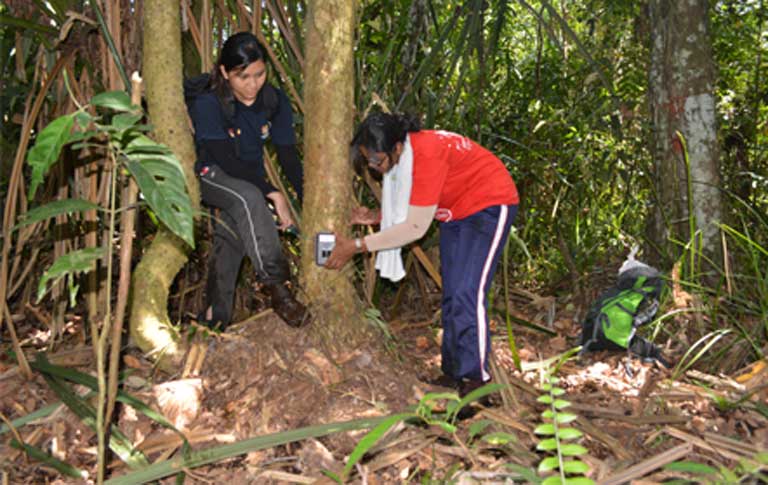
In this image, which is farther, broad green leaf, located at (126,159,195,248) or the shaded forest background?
the shaded forest background

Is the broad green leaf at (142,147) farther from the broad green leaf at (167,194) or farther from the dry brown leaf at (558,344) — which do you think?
the dry brown leaf at (558,344)

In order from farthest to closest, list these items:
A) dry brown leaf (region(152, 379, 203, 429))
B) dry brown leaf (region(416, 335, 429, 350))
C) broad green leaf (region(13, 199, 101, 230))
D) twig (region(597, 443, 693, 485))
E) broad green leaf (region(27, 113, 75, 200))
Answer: dry brown leaf (region(416, 335, 429, 350))
dry brown leaf (region(152, 379, 203, 429))
twig (region(597, 443, 693, 485))
broad green leaf (region(13, 199, 101, 230))
broad green leaf (region(27, 113, 75, 200))

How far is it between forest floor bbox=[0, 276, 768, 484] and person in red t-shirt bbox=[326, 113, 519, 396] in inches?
6.6

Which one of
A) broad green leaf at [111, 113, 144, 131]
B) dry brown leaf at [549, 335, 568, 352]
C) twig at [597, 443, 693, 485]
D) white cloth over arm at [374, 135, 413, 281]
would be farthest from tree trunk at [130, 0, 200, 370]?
dry brown leaf at [549, 335, 568, 352]

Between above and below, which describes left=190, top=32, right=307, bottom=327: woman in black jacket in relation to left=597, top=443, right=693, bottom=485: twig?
above

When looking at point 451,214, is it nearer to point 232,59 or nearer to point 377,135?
point 377,135

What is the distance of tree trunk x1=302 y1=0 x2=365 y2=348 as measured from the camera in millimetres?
2475

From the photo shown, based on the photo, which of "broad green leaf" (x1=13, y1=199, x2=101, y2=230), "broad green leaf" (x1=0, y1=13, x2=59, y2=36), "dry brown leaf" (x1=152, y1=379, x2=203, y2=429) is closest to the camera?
"broad green leaf" (x1=13, y1=199, x2=101, y2=230)

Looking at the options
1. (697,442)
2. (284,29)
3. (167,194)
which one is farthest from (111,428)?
(697,442)

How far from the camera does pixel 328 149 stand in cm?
250

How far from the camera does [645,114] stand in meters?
4.92

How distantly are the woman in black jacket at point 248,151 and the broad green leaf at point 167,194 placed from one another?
1.03 m

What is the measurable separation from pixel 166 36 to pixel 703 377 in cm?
239

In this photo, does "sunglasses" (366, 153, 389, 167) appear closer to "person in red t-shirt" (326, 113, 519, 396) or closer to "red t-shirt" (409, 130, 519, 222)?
"person in red t-shirt" (326, 113, 519, 396)
